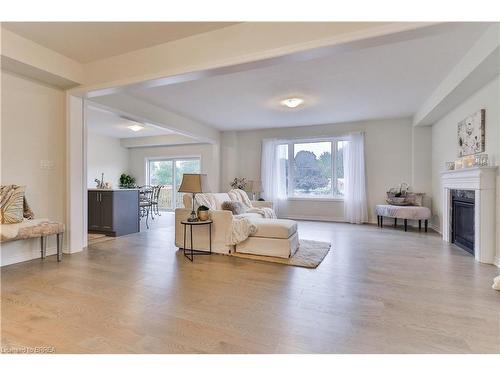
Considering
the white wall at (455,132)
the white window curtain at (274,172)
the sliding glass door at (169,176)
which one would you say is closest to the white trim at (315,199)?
the white window curtain at (274,172)

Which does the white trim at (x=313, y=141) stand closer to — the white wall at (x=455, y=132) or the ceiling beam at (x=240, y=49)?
the white wall at (x=455, y=132)

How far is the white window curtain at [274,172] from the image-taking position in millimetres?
7547

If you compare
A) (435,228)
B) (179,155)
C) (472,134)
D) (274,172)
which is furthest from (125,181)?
(472,134)

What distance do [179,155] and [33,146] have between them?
571 cm

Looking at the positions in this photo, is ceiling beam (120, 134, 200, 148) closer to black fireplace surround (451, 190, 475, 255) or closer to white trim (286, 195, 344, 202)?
white trim (286, 195, 344, 202)

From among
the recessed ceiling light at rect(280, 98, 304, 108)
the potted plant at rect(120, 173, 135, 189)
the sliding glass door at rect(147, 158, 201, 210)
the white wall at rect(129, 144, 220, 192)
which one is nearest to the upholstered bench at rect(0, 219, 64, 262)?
the recessed ceiling light at rect(280, 98, 304, 108)

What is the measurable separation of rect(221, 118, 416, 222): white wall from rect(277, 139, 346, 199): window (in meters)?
0.25

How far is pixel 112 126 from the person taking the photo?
24.7ft

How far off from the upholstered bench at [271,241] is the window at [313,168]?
377 cm

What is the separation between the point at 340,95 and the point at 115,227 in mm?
4816

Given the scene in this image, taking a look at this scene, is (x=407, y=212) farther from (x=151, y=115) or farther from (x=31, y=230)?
(x=31, y=230)

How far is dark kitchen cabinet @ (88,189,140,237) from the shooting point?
5.07 metres

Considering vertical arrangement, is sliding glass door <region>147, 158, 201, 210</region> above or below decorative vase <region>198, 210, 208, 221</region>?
above
